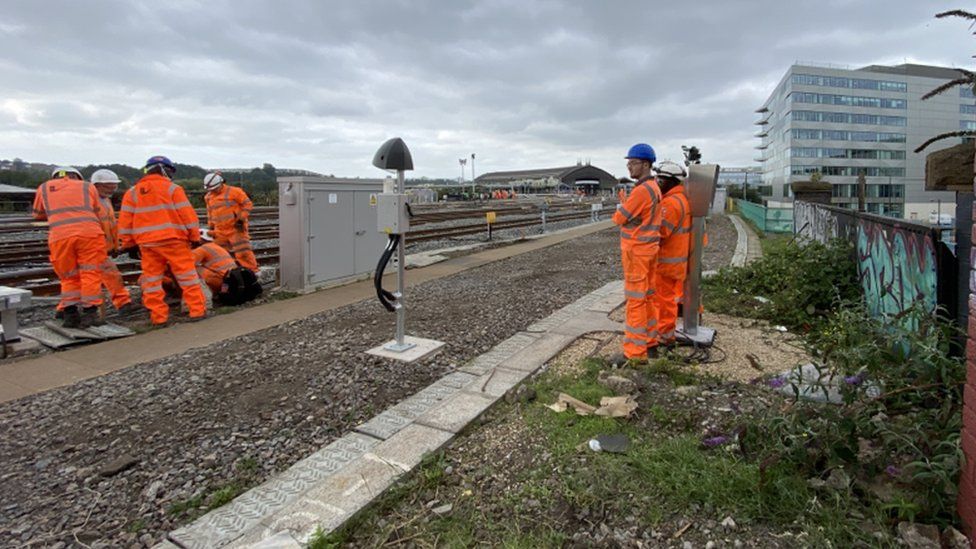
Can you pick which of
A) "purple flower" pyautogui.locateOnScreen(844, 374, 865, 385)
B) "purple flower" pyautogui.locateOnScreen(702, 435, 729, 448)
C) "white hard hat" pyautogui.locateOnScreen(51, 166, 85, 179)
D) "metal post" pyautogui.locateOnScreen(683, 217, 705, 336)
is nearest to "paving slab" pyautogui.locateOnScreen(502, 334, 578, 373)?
"metal post" pyautogui.locateOnScreen(683, 217, 705, 336)

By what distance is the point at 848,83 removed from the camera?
82.4 m

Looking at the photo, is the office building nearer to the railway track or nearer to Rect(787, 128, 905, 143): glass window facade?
Rect(787, 128, 905, 143): glass window facade

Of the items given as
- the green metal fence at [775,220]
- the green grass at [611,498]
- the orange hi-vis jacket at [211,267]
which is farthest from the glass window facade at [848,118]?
the green grass at [611,498]

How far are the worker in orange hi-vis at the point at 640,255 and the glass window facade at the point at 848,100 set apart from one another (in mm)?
90825

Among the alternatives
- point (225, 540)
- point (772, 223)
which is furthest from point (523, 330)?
point (772, 223)

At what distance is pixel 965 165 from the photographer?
11.4ft

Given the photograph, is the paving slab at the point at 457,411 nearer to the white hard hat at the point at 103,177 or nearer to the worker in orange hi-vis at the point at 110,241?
the worker in orange hi-vis at the point at 110,241

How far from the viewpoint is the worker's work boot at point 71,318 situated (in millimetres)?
7023

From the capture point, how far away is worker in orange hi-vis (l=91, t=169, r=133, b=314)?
7.75 m

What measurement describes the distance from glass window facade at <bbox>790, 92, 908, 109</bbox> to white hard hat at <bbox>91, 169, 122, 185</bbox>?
3610 inches

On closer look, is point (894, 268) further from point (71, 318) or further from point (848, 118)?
point (848, 118)

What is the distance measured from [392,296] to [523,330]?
1651 mm

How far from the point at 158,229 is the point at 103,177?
1.69 metres

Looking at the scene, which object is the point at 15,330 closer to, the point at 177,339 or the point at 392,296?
the point at 177,339
